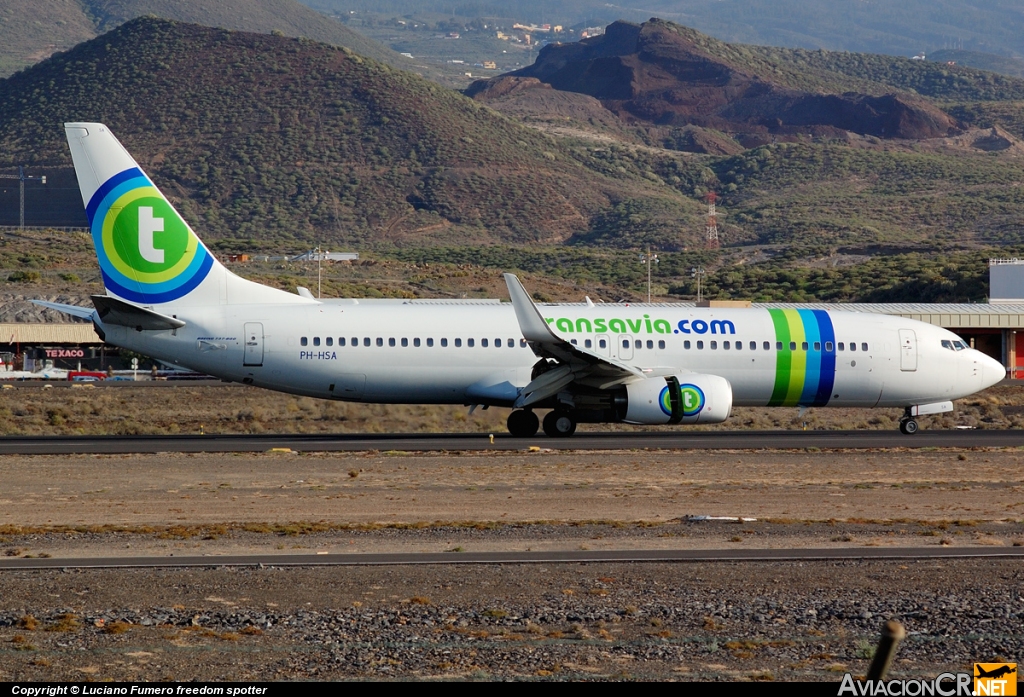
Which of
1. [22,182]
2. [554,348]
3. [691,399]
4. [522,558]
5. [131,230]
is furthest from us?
[22,182]

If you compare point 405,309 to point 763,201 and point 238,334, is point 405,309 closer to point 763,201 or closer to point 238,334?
point 238,334

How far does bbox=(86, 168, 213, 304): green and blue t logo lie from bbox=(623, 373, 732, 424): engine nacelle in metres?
10.0

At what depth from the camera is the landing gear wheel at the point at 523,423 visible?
30.0m

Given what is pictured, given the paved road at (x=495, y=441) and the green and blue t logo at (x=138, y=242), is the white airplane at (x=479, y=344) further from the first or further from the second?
the paved road at (x=495, y=441)

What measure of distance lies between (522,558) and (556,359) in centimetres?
1484

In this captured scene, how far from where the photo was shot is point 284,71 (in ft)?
556

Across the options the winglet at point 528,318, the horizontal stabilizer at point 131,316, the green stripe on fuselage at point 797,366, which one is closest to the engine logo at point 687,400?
the winglet at point 528,318

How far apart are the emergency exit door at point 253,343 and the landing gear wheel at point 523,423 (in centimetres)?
581

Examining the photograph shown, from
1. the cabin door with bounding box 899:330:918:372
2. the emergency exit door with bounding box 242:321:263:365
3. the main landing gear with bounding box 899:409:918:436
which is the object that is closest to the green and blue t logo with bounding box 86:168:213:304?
the emergency exit door with bounding box 242:321:263:365

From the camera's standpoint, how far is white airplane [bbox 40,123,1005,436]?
28.4 m

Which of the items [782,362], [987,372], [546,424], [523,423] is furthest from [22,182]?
[987,372]

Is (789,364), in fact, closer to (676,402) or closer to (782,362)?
(782,362)

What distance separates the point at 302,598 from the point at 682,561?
4178 mm

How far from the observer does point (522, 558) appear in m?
14.1
